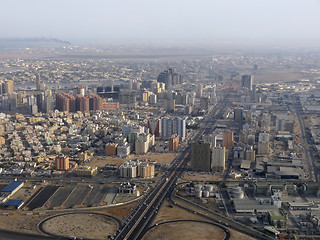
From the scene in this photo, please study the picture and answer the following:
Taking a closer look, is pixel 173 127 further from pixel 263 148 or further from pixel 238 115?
pixel 238 115

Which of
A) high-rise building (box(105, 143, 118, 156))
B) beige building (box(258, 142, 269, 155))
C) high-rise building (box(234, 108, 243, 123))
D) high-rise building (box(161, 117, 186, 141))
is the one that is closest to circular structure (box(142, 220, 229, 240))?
high-rise building (box(105, 143, 118, 156))

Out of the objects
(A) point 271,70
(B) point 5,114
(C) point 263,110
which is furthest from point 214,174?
(A) point 271,70

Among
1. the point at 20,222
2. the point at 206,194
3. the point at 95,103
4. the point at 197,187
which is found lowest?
the point at 20,222

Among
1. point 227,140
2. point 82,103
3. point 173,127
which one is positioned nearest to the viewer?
point 227,140

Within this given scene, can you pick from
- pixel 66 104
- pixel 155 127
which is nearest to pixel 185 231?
pixel 155 127

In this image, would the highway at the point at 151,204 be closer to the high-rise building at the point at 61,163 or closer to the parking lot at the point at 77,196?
the parking lot at the point at 77,196

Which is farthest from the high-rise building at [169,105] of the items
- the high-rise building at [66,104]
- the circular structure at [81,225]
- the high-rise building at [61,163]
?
the circular structure at [81,225]

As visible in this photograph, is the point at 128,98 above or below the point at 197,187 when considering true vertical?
above
